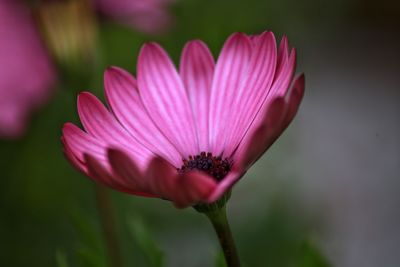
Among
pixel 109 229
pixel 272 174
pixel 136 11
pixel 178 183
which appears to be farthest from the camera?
pixel 272 174

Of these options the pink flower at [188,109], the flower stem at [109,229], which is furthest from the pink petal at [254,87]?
the flower stem at [109,229]

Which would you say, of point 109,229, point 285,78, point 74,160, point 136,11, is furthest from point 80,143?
point 136,11

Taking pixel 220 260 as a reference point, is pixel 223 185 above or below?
above

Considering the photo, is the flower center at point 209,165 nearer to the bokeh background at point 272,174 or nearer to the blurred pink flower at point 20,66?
the bokeh background at point 272,174

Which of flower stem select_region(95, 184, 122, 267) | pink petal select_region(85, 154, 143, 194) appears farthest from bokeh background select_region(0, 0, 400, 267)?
pink petal select_region(85, 154, 143, 194)

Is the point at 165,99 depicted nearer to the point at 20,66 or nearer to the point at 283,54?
the point at 283,54

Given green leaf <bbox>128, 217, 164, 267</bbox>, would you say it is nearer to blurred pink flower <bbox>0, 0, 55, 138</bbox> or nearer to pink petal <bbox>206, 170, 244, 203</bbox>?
pink petal <bbox>206, 170, 244, 203</bbox>
